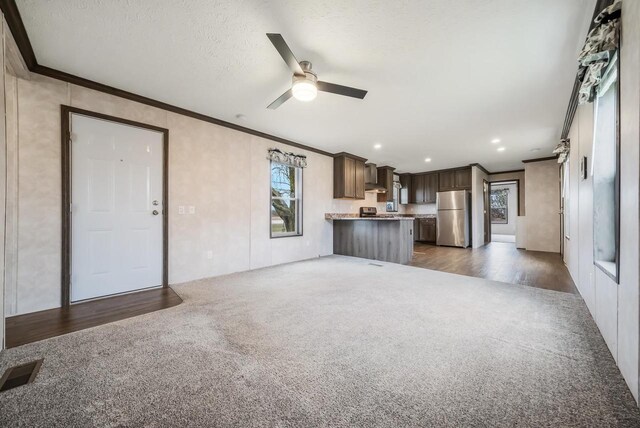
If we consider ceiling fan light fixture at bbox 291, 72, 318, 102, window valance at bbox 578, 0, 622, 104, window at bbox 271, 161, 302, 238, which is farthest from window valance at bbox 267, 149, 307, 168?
window valance at bbox 578, 0, 622, 104

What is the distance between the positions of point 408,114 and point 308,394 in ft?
12.0

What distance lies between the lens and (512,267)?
4445mm

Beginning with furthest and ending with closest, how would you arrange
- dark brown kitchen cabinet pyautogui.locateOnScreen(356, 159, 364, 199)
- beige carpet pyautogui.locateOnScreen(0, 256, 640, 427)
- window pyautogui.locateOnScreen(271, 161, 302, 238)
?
dark brown kitchen cabinet pyautogui.locateOnScreen(356, 159, 364, 199)
window pyautogui.locateOnScreen(271, 161, 302, 238)
beige carpet pyautogui.locateOnScreen(0, 256, 640, 427)

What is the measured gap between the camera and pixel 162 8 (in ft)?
6.02

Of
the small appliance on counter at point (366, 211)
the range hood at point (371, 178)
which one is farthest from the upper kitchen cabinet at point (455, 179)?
the small appliance on counter at point (366, 211)

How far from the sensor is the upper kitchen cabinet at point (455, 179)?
24.3ft

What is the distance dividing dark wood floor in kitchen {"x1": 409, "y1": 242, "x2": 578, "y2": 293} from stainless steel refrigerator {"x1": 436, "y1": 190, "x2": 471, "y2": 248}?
65.5 inches

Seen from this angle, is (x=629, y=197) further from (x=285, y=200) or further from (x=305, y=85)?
(x=285, y=200)

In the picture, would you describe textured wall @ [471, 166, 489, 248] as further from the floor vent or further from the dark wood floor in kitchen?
the floor vent

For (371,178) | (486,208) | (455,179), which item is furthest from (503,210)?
(371,178)

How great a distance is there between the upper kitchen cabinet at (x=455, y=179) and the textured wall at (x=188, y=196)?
420cm

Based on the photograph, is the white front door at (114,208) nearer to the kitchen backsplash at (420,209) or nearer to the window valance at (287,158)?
the window valance at (287,158)

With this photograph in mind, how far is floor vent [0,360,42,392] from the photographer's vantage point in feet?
4.69

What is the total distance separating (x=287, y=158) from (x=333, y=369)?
3.99m
